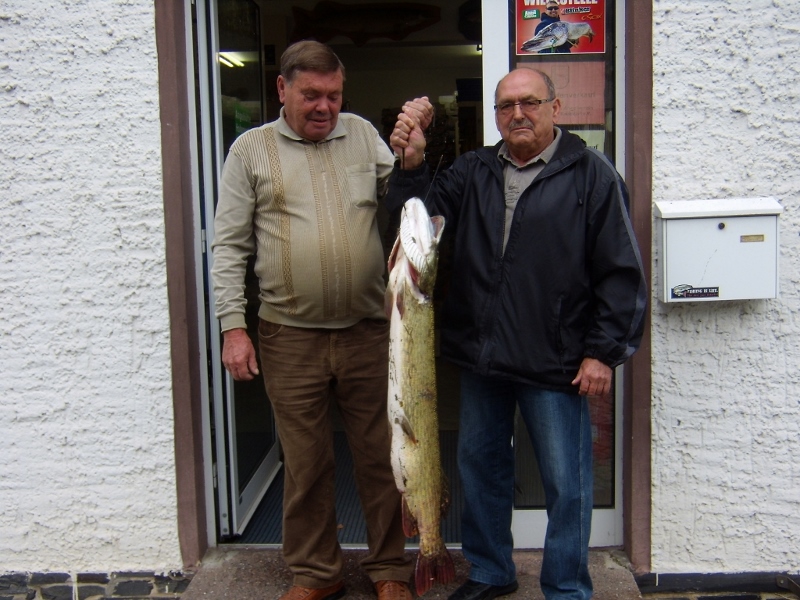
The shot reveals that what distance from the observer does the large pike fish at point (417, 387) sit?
7.72 ft

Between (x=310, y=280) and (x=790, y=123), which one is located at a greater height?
(x=790, y=123)

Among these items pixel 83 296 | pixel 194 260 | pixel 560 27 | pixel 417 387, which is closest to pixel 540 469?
pixel 417 387

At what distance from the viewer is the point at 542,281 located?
8.90 feet

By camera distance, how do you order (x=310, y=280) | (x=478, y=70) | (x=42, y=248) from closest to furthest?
1. (x=310, y=280)
2. (x=42, y=248)
3. (x=478, y=70)

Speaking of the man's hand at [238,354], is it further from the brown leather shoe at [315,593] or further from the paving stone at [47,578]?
the paving stone at [47,578]

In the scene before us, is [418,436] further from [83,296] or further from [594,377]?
[83,296]

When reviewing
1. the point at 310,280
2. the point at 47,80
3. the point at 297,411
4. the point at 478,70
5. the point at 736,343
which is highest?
the point at 478,70

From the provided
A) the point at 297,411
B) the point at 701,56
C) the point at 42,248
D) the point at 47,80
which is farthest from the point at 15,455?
the point at 701,56

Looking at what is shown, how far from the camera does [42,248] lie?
3.35 metres

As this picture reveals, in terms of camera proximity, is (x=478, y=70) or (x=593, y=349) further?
(x=478, y=70)

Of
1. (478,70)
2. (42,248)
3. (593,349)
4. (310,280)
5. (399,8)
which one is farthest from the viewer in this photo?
(478,70)

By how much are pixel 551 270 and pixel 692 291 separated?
2.52 ft

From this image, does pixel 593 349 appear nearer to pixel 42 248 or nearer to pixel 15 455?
pixel 42 248

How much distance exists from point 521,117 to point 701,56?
99 cm
